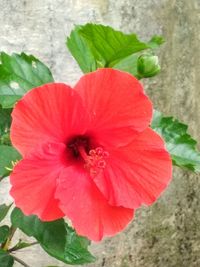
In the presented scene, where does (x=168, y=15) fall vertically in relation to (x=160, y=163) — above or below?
below

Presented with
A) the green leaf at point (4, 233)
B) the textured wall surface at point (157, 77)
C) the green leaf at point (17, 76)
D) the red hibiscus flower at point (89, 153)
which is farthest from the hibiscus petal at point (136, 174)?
the textured wall surface at point (157, 77)

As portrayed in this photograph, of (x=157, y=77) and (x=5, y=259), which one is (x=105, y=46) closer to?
(x=5, y=259)

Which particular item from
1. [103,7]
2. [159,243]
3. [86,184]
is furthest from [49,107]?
[159,243]

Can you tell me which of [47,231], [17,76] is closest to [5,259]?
[47,231]

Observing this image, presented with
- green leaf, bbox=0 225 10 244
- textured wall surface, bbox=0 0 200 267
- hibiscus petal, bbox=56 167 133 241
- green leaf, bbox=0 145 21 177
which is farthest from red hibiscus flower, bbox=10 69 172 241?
textured wall surface, bbox=0 0 200 267

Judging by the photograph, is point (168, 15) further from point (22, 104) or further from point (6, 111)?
point (22, 104)

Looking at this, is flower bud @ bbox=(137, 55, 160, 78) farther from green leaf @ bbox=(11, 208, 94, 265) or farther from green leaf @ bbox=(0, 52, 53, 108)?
green leaf @ bbox=(11, 208, 94, 265)
